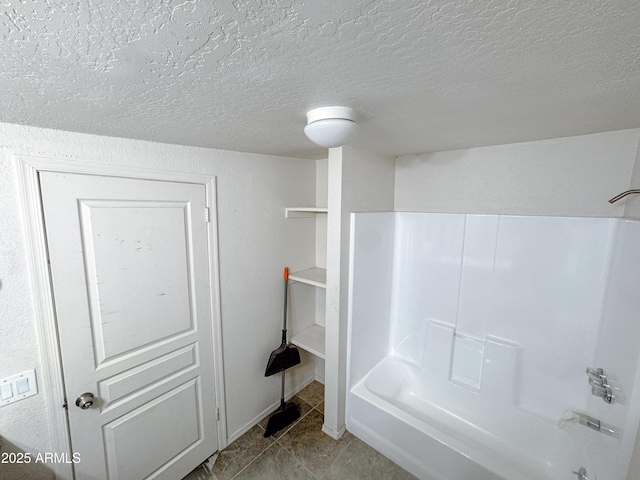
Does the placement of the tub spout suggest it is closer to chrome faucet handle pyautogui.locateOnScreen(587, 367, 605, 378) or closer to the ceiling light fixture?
chrome faucet handle pyautogui.locateOnScreen(587, 367, 605, 378)

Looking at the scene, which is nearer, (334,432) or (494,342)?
(494,342)

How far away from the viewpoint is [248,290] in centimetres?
191

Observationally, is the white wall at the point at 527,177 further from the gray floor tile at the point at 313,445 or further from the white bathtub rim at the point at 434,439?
the gray floor tile at the point at 313,445

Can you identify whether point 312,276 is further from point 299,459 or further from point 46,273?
point 46,273

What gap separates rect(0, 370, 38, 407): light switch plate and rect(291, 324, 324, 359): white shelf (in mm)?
1477

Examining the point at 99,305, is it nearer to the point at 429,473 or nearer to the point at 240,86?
the point at 240,86

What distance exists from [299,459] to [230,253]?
1.48 metres

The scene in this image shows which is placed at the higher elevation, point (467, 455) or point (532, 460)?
point (467, 455)

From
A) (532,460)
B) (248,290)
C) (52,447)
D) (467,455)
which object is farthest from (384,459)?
(52,447)

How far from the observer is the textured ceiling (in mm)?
461

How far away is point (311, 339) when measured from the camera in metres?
2.20

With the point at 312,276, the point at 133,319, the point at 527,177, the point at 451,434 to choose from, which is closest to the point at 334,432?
the point at 451,434

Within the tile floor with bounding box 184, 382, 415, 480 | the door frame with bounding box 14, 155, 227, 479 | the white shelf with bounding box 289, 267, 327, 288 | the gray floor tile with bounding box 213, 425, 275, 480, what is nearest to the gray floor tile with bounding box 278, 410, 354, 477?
the tile floor with bounding box 184, 382, 415, 480

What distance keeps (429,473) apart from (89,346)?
1.95 metres
